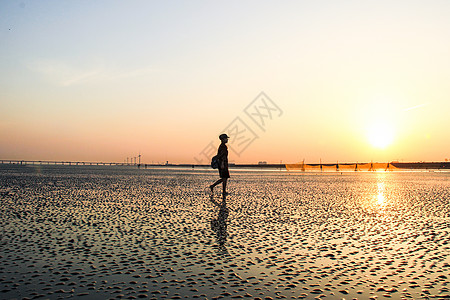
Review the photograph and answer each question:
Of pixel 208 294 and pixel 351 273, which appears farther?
pixel 351 273

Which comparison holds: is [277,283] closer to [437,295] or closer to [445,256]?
[437,295]

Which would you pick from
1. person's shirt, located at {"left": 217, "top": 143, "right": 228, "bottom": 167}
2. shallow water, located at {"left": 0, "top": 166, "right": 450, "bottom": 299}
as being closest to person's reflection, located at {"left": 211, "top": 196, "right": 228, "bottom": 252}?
shallow water, located at {"left": 0, "top": 166, "right": 450, "bottom": 299}

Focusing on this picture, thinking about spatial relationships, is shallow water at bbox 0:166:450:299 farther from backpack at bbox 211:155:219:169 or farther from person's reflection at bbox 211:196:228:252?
backpack at bbox 211:155:219:169

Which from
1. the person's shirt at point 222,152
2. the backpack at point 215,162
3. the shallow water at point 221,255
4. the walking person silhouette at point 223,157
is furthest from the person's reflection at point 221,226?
the backpack at point 215,162

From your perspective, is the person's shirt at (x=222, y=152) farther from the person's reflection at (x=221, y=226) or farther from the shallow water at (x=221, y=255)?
the shallow water at (x=221, y=255)

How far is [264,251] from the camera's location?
7340 mm

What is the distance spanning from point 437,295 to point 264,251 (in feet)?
10.2

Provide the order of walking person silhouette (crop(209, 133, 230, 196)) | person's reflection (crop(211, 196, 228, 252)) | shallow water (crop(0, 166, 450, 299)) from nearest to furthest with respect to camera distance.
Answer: shallow water (crop(0, 166, 450, 299)) → person's reflection (crop(211, 196, 228, 252)) → walking person silhouette (crop(209, 133, 230, 196))

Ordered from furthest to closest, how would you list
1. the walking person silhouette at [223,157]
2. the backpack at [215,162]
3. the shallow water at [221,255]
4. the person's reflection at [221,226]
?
the backpack at [215,162]
the walking person silhouette at [223,157]
the person's reflection at [221,226]
the shallow water at [221,255]

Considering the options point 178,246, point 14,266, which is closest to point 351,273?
point 178,246

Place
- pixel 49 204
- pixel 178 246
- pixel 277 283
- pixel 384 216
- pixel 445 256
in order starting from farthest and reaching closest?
pixel 49 204, pixel 384 216, pixel 178 246, pixel 445 256, pixel 277 283

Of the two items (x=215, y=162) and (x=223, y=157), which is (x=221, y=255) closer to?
A: (x=223, y=157)

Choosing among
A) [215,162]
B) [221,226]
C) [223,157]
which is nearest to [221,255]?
[221,226]

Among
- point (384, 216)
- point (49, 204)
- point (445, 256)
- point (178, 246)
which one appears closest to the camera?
point (445, 256)
